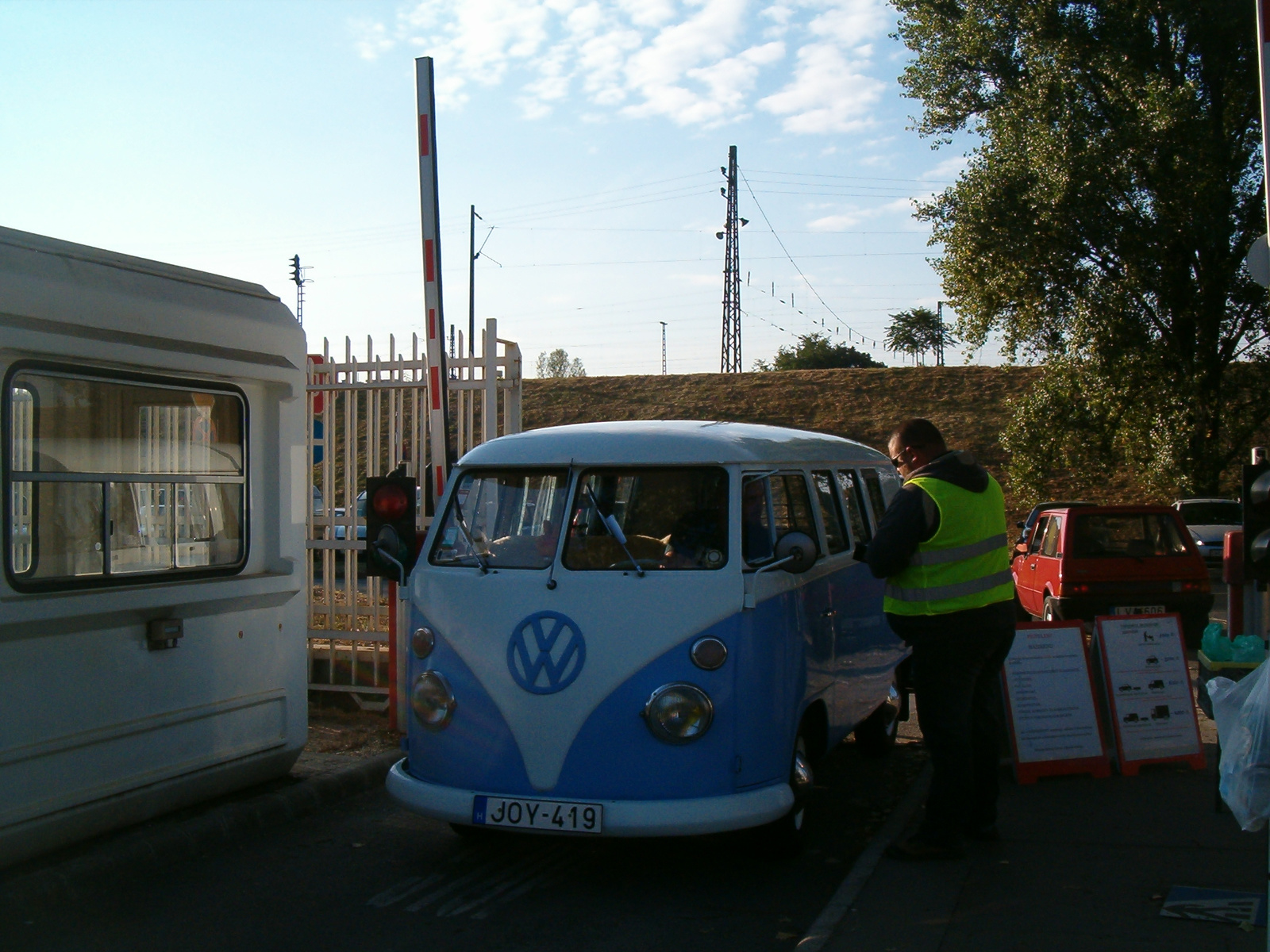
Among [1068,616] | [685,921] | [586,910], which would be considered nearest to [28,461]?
[586,910]

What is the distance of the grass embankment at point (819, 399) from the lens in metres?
43.0

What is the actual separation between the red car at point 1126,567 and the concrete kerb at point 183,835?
7.68 m

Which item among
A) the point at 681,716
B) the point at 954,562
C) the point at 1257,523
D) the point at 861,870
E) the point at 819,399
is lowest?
the point at 861,870

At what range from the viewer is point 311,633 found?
922 centimetres

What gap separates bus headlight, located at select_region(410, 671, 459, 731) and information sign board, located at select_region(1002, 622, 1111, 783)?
3429mm

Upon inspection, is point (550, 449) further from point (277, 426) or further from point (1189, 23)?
point (1189, 23)

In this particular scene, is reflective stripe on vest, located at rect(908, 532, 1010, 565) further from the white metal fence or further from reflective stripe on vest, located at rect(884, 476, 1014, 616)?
the white metal fence

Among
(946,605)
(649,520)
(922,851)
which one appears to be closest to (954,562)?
(946,605)

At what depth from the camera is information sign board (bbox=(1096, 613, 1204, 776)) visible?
716cm

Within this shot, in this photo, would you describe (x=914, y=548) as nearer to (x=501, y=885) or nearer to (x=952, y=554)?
(x=952, y=554)

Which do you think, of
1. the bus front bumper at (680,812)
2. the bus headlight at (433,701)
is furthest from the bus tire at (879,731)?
the bus headlight at (433,701)

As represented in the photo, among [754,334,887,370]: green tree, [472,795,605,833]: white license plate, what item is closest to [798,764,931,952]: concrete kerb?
[472,795,605,833]: white license plate

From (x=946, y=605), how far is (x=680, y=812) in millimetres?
1592

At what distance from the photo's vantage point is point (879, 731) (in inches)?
319
